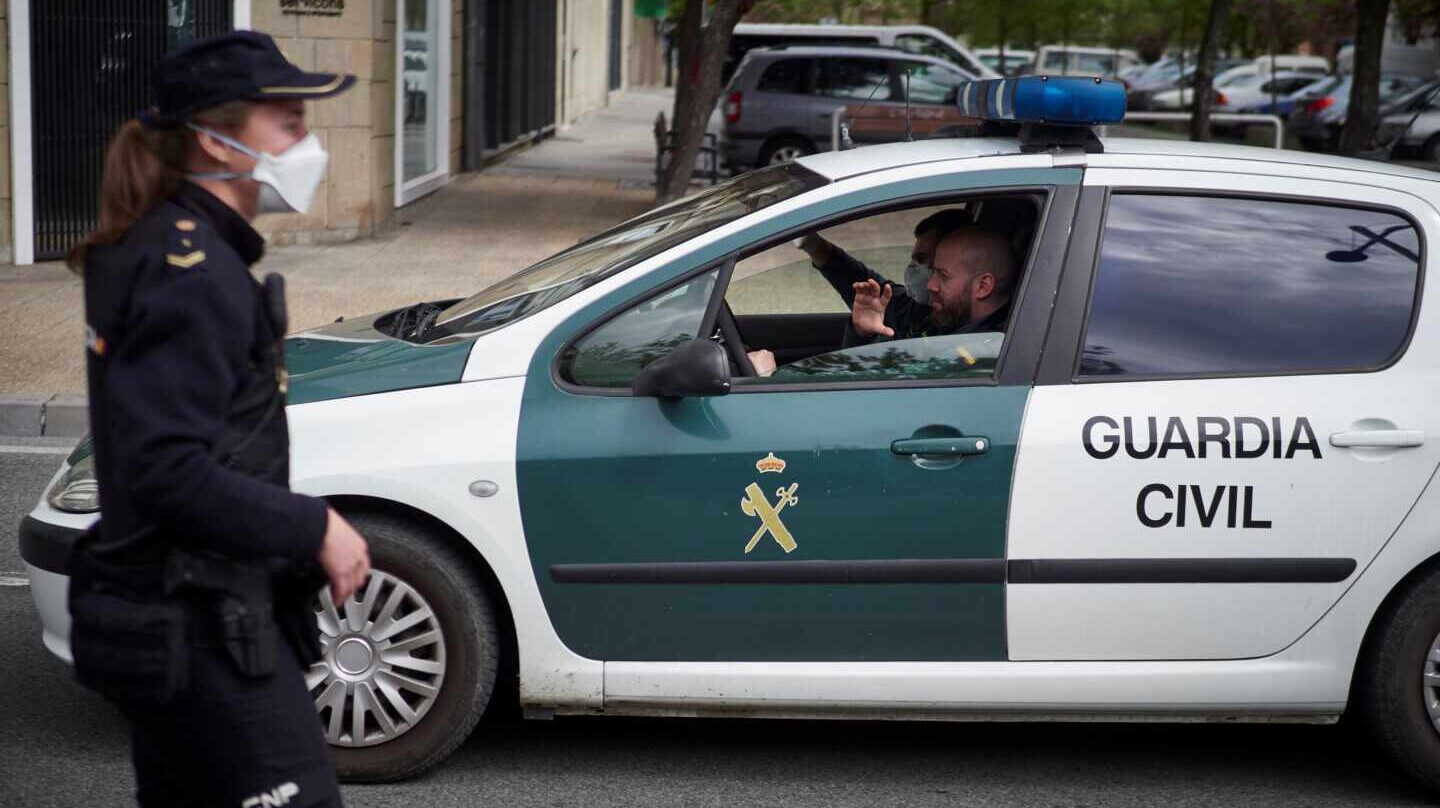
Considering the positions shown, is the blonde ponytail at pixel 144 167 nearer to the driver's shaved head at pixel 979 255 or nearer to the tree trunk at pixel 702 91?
the driver's shaved head at pixel 979 255

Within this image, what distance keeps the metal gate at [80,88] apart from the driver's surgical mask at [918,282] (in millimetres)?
8806

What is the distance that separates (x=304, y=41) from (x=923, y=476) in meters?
10.8

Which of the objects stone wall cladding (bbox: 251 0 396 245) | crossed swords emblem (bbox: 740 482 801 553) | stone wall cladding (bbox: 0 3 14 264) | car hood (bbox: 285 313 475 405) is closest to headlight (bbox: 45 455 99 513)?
car hood (bbox: 285 313 475 405)

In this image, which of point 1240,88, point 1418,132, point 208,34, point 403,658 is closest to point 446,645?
point 403,658

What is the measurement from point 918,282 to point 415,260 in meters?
8.63

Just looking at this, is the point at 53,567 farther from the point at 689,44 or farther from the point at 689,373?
the point at 689,44

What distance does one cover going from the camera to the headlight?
13.3 feet

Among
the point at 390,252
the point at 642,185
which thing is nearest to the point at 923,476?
the point at 390,252

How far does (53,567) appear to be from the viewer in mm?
4035

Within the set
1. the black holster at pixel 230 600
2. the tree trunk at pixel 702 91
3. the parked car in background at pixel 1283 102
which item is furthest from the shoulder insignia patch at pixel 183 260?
the parked car in background at pixel 1283 102

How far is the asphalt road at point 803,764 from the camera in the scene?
4.08 metres

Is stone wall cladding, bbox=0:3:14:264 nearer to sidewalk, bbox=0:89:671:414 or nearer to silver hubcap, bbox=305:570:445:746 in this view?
sidewalk, bbox=0:89:671:414

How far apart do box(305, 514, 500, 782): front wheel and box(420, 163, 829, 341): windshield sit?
629 millimetres

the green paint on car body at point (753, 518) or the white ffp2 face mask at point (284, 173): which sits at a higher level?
the white ffp2 face mask at point (284, 173)
